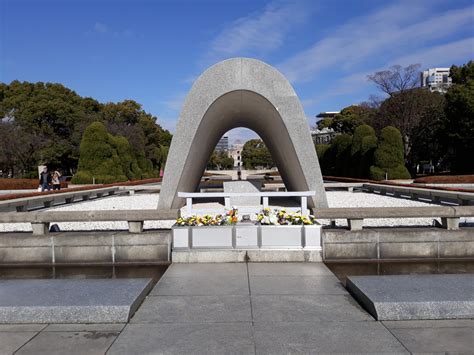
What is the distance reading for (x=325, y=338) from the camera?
11.0 feet

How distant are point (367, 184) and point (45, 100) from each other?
33.4 metres

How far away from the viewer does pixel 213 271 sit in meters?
5.62

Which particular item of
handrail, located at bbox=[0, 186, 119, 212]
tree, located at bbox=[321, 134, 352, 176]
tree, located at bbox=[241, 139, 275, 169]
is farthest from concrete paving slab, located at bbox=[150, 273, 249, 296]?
tree, located at bbox=[241, 139, 275, 169]

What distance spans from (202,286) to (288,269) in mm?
1453

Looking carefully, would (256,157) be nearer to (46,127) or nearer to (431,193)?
(46,127)

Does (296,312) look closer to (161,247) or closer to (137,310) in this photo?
(137,310)

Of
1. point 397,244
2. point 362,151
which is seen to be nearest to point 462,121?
point 362,151

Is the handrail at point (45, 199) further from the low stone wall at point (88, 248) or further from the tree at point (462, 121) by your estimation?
the tree at point (462, 121)

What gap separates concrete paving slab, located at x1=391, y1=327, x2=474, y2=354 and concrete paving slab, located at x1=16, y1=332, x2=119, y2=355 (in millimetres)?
2554

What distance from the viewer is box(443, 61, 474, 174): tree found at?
29.9 meters

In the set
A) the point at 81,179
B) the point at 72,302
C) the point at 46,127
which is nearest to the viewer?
the point at 72,302

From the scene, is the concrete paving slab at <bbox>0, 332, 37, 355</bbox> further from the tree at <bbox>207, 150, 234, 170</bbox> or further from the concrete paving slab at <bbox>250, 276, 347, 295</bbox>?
the tree at <bbox>207, 150, 234, 170</bbox>

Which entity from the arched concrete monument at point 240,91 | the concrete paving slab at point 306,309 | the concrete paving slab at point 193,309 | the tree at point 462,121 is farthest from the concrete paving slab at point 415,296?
the tree at point 462,121

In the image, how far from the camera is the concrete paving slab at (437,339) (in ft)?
10.3
